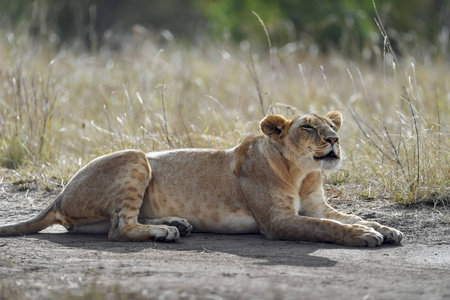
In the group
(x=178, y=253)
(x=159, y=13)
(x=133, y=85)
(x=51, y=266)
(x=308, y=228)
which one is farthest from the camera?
(x=159, y=13)

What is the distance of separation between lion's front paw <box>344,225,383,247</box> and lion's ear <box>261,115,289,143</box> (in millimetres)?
840

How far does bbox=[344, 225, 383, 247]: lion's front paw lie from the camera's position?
14.4 feet

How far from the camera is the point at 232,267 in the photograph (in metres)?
3.80

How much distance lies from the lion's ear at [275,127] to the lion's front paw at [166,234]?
920mm

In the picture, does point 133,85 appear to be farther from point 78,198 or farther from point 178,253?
point 178,253

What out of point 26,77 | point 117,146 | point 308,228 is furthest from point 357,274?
point 26,77

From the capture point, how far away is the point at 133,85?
10.8 m

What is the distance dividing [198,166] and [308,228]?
1.01 meters

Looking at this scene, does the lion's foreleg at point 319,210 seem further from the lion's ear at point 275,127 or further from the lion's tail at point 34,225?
the lion's tail at point 34,225

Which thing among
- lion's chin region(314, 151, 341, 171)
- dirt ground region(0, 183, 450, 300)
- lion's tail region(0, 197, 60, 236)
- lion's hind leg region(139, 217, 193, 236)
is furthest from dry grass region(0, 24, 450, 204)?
lion's hind leg region(139, 217, 193, 236)

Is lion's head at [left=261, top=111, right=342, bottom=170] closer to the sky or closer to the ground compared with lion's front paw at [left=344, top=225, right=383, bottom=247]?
closer to the sky

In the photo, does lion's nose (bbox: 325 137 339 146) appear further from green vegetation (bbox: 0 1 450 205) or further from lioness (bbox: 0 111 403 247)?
green vegetation (bbox: 0 1 450 205)

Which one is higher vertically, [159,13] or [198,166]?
[159,13]

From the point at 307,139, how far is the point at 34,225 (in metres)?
1.98
